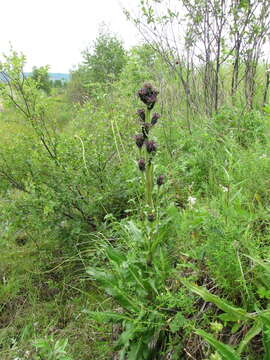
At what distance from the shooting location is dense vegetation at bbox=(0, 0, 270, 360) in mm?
1132

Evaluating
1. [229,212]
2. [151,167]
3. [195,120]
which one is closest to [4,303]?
[151,167]

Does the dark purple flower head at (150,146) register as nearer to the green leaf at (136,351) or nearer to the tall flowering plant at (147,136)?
the tall flowering plant at (147,136)

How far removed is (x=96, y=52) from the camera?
14398 mm

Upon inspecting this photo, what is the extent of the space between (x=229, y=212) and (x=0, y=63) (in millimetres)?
2078

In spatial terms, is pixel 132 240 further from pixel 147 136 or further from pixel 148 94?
pixel 148 94

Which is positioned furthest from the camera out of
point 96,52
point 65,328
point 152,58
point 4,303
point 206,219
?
point 96,52

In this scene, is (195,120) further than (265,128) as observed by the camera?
Yes

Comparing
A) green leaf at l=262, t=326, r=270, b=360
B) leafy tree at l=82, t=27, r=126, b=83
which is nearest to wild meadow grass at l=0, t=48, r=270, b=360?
green leaf at l=262, t=326, r=270, b=360

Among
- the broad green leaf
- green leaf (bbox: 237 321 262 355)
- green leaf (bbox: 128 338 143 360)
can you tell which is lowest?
green leaf (bbox: 128 338 143 360)

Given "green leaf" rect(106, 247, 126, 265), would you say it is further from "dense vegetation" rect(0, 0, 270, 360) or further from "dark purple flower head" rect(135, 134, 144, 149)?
"dark purple flower head" rect(135, 134, 144, 149)

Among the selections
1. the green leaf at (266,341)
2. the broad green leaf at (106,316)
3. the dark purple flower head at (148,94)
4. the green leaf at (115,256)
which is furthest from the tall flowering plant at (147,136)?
the green leaf at (266,341)

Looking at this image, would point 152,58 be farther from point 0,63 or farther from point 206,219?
point 206,219

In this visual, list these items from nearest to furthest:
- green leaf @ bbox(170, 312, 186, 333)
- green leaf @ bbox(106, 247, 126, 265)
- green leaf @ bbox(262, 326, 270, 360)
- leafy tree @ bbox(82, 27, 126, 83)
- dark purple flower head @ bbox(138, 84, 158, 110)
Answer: green leaf @ bbox(262, 326, 270, 360) < green leaf @ bbox(170, 312, 186, 333) < dark purple flower head @ bbox(138, 84, 158, 110) < green leaf @ bbox(106, 247, 126, 265) < leafy tree @ bbox(82, 27, 126, 83)

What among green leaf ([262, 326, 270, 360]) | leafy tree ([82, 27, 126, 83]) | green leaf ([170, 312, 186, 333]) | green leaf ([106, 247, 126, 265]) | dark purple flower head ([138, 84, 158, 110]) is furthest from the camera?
leafy tree ([82, 27, 126, 83])
